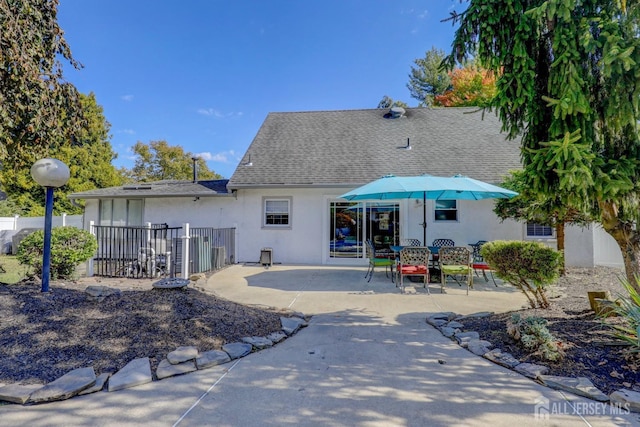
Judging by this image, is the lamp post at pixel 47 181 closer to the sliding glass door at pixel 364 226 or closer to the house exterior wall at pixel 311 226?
the house exterior wall at pixel 311 226

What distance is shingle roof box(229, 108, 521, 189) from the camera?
35.7 ft

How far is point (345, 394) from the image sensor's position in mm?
2691

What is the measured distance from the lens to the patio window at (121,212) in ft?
40.1

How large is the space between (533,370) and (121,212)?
14.0 m

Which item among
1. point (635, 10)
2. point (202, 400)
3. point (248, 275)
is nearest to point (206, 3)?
point (248, 275)

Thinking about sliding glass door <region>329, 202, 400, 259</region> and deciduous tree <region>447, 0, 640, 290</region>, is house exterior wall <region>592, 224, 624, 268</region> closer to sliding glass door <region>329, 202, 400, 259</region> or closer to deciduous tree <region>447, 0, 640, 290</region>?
sliding glass door <region>329, 202, 400, 259</region>

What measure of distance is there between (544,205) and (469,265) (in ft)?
7.50

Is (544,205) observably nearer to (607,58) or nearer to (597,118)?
(597,118)

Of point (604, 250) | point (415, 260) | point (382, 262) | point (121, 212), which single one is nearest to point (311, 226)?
point (382, 262)

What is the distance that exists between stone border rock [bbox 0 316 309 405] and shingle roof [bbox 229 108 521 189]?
7483 millimetres

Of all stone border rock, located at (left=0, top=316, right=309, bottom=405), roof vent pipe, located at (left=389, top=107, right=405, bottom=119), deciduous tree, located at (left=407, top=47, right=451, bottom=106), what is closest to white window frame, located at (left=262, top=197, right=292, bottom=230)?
roof vent pipe, located at (left=389, top=107, right=405, bottom=119)

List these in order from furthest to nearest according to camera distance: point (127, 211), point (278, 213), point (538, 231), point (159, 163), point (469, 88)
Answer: point (159, 163) → point (469, 88) → point (127, 211) → point (278, 213) → point (538, 231)

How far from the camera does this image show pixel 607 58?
10.2 feet

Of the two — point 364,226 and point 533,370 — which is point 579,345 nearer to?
point 533,370
